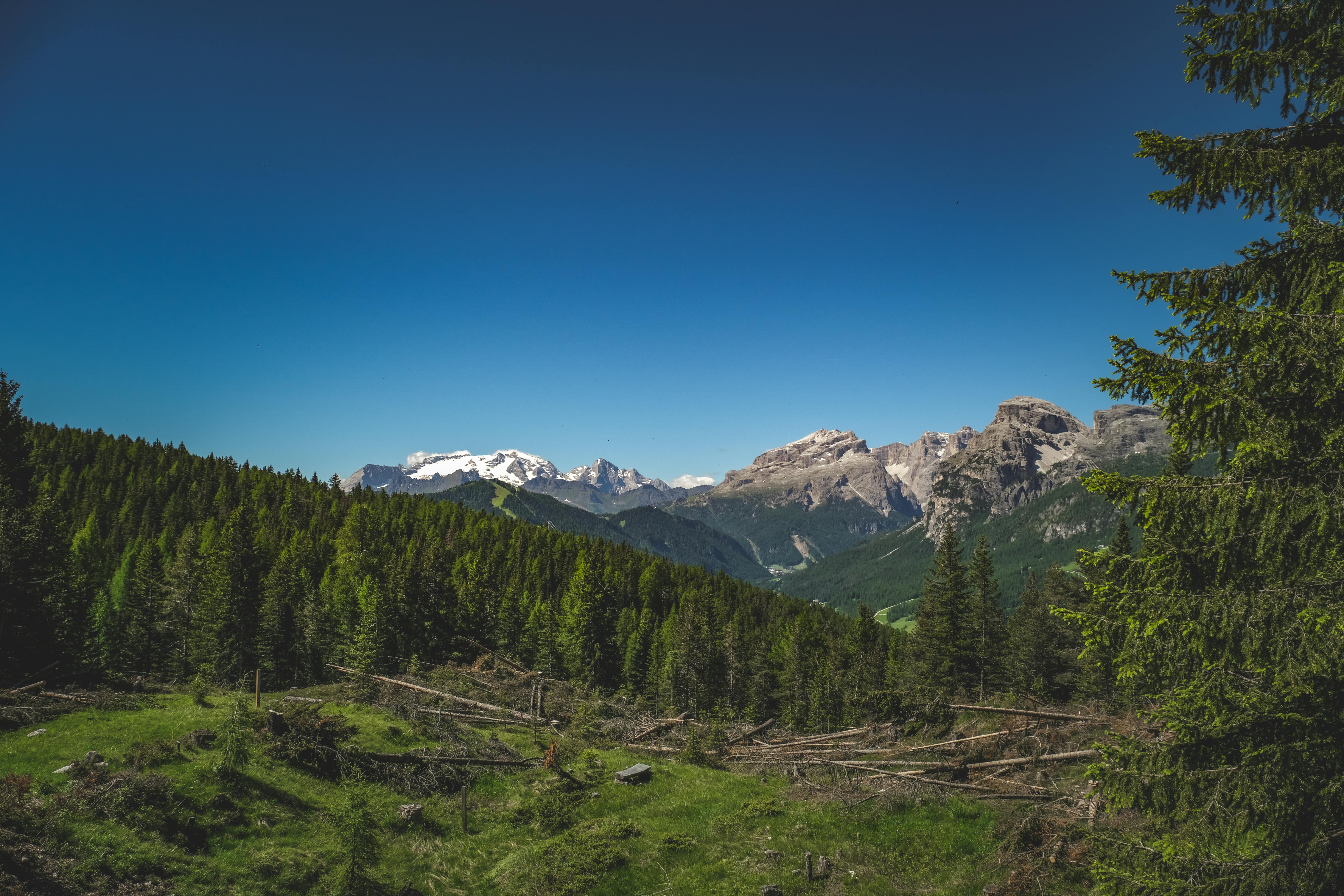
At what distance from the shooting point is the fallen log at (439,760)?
23.9 metres

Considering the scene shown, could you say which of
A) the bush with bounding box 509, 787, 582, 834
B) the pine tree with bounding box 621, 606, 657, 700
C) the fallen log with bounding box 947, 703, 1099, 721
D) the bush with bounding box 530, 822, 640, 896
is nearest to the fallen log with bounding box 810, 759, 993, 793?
the fallen log with bounding box 947, 703, 1099, 721

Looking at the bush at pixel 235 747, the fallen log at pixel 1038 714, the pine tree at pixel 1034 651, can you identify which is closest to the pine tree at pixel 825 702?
the pine tree at pixel 1034 651

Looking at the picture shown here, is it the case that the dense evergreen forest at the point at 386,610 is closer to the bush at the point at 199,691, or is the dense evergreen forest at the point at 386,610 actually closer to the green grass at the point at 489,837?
the bush at the point at 199,691

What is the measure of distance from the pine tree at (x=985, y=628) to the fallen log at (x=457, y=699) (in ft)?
112

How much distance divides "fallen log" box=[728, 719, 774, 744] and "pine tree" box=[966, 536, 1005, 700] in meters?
18.7

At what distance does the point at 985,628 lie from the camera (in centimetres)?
4741

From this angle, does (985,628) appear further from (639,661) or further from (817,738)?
(639,661)

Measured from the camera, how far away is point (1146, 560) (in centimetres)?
868

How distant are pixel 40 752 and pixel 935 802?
2916cm

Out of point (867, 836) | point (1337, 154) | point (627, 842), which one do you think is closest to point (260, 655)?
point (627, 842)

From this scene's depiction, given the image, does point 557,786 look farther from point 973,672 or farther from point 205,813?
point 973,672

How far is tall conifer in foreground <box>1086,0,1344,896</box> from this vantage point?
726cm

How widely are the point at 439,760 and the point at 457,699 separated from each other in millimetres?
12575

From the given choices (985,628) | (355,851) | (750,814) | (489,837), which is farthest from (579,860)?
(985,628)
